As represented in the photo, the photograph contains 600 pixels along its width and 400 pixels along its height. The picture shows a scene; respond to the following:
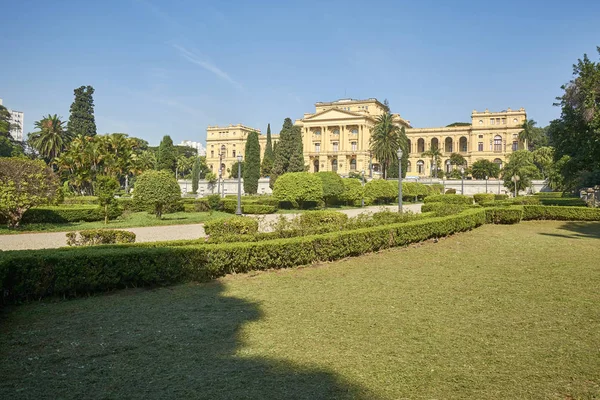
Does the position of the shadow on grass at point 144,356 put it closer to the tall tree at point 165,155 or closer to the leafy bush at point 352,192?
the leafy bush at point 352,192

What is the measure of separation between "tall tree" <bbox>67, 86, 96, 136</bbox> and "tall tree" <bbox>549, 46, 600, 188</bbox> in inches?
2201

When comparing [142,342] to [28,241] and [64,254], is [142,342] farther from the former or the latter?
[28,241]

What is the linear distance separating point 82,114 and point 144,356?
6372cm

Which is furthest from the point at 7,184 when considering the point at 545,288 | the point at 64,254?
the point at 545,288

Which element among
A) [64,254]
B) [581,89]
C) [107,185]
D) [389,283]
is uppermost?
[581,89]

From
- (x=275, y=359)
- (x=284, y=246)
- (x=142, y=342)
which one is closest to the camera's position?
(x=275, y=359)

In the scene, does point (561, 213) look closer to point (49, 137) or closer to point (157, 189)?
point (157, 189)

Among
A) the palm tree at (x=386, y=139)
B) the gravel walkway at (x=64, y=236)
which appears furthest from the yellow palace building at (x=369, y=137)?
the gravel walkway at (x=64, y=236)

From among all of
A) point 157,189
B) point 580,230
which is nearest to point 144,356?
point 580,230

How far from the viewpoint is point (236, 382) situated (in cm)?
403

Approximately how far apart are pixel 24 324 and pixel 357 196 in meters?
33.1

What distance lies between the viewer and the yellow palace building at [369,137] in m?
79.6

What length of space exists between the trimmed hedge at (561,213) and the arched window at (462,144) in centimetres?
6887

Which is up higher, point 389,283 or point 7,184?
point 7,184
